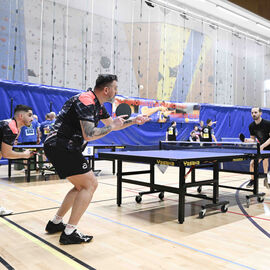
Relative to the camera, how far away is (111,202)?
5.06m

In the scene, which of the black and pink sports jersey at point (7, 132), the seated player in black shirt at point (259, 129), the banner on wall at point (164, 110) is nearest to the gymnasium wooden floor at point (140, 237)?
the black and pink sports jersey at point (7, 132)

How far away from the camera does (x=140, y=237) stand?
3305mm

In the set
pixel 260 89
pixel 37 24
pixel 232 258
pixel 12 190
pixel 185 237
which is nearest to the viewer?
pixel 232 258

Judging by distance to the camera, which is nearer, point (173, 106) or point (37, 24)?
point (37, 24)

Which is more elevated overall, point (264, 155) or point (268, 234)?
point (264, 155)

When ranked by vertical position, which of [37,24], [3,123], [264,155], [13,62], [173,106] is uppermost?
[37,24]

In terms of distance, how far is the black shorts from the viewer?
2.99 meters

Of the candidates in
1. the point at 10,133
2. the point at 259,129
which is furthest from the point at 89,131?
the point at 259,129

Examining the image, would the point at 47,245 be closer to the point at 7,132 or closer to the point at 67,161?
the point at 67,161

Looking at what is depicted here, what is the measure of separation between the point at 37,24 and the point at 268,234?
Answer: 1177 cm

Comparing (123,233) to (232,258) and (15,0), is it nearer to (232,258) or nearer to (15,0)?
(232,258)

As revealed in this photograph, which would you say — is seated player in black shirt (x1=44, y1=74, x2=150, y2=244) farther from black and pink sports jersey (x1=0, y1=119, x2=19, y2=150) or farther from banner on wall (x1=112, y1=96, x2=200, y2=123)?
banner on wall (x1=112, y1=96, x2=200, y2=123)

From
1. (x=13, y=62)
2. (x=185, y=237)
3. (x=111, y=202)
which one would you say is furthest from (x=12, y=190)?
(x=13, y=62)

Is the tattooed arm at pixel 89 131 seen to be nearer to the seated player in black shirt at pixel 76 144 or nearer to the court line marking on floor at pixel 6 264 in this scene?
the seated player in black shirt at pixel 76 144
